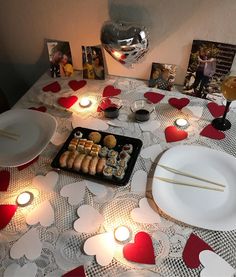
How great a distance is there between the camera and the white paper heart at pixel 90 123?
1.02 meters

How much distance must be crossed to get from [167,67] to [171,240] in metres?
0.67

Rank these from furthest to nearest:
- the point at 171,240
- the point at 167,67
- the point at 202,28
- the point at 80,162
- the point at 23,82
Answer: the point at 23,82 → the point at 167,67 → the point at 202,28 → the point at 80,162 → the point at 171,240

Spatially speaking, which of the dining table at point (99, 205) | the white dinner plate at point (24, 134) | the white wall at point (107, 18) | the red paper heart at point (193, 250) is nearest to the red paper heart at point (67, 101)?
the dining table at point (99, 205)

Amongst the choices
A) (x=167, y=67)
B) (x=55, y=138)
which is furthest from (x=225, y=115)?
(x=55, y=138)

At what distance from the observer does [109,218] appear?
0.77 metres

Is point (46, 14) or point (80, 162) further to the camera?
point (46, 14)

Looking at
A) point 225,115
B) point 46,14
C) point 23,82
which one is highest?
point 46,14

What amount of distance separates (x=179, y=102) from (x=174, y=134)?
172 mm

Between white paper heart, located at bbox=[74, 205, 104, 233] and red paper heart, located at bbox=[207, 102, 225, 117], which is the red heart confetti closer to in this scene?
red paper heart, located at bbox=[207, 102, 225, 117]

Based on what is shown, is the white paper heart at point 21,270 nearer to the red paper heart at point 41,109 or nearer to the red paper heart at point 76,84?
the red paper heart at point 41,109

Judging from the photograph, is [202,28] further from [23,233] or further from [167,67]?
[23,233]

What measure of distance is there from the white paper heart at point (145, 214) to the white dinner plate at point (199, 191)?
32mm

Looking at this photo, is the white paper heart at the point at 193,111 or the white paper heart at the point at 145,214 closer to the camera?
Answer: the white paper heart at the point at 145,214

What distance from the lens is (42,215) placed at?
2.59 ft
